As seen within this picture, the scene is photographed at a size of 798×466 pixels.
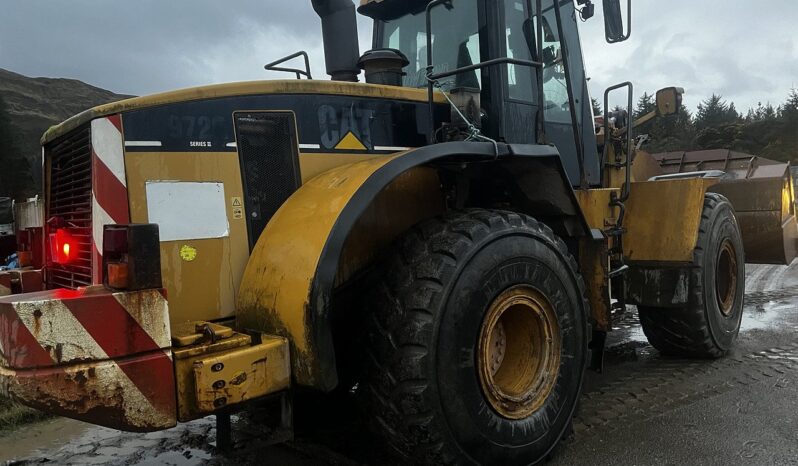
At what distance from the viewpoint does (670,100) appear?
4.81 metres

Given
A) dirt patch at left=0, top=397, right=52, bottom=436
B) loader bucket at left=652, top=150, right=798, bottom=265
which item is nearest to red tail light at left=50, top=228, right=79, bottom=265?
dirt patch at left=0, top=397, right=52, bottom=436

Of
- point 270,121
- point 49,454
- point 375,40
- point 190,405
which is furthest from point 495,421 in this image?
point 375,40

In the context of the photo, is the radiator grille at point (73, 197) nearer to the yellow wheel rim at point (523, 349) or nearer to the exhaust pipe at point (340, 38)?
the exhaust pipe at point (340, 38)

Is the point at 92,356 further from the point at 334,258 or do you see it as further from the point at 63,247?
the point at 63,247

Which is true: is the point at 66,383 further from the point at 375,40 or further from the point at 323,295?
the point at 375,40

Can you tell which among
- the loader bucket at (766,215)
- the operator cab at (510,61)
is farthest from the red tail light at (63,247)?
the loader bucket at (766,215)

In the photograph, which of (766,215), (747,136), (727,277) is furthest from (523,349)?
(747,136)

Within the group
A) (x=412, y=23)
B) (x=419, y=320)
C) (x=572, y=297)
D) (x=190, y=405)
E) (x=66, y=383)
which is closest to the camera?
(x=66, y=383)

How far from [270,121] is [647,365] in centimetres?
361

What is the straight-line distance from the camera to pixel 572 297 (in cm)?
329

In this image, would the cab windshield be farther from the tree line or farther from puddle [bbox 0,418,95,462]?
the tree line

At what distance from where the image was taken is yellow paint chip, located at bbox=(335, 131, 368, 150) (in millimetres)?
3191

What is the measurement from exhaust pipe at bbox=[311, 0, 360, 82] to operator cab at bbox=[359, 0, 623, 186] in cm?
37

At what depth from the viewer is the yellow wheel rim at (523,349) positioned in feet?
9.86
